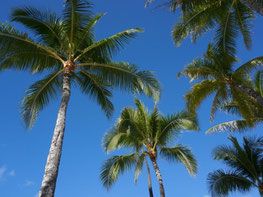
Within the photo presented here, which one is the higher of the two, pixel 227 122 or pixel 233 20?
pixel 233 20

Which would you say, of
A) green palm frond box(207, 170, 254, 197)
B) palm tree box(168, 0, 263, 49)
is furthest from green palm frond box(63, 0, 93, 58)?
green palm frond box(207, 170, 254, 197)

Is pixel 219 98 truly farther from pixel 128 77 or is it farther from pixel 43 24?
pixel 43 24

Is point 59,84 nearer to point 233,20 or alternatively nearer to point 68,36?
point 68,36

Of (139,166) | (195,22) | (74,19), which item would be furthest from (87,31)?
(139,166)

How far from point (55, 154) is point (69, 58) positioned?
3.77 metres

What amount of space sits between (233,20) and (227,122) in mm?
6146

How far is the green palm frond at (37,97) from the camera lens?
9.52 meters

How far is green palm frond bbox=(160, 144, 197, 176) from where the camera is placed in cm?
1304

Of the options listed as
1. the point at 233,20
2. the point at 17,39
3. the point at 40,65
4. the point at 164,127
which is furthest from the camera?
the point at 164,127

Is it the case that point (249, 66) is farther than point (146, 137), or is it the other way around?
point (146, 137)

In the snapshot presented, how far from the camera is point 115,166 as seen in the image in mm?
13398

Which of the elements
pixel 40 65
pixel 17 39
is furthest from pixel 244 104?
pixel 17 39

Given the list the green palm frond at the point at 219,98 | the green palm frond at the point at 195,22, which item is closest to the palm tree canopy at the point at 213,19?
the green palm frond at the point at 195,22

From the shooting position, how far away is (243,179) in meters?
14.7
